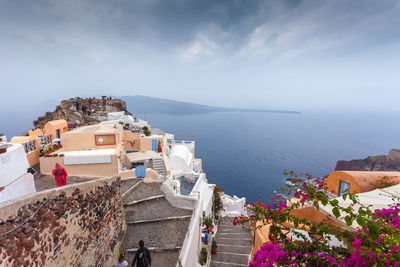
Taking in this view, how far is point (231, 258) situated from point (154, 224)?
6.98 metres

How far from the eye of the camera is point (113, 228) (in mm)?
6891

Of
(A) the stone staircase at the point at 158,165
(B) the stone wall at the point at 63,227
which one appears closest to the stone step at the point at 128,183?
(B) the stone wall at the point at 63,227

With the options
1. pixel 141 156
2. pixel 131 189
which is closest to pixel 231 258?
pixel 131 189

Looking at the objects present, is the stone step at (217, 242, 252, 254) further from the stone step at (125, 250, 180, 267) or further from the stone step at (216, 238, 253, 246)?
the stone step at (125, 250, 180, 267)

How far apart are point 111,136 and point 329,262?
1798cm

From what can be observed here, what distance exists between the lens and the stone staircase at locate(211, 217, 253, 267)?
38.1 ft

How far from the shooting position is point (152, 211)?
9.11 m

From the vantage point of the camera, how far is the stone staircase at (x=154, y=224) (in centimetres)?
694

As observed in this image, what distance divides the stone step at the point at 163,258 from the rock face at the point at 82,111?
82.4 feet

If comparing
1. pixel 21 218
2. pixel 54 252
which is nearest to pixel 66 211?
pixel 54 252

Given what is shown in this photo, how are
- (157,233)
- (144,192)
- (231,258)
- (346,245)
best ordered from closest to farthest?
1. (346,245)
2. (157,233)
3. (144,192)
4. (231,258)

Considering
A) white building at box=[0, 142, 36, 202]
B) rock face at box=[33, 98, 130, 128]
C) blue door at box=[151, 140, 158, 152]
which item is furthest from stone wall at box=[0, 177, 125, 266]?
rock face at box=[33, 98, 130, 128]

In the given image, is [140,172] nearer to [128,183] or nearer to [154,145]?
[128,183]

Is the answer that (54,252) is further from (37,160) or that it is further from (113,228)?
(37,160)
